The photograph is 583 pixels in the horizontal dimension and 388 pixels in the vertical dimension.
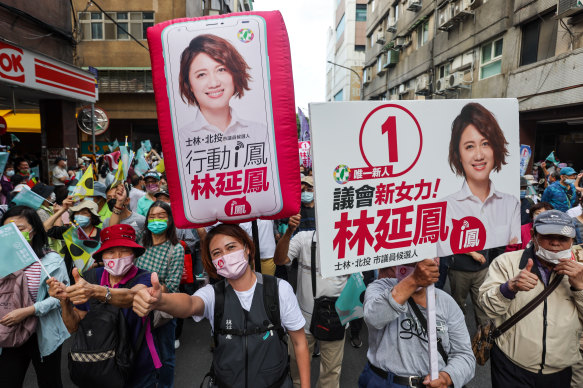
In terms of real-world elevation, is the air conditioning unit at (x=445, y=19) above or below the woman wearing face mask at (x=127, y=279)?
above

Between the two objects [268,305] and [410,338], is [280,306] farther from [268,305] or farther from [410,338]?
[410,338]

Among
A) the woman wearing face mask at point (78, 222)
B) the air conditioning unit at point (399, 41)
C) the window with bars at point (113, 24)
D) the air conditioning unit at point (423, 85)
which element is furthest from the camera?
the air conditioning unit at point (399, 41)

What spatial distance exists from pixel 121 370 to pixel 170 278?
103 cm

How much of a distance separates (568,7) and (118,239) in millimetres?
12180

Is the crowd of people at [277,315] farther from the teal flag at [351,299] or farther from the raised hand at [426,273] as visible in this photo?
the teal flag at [351,299]

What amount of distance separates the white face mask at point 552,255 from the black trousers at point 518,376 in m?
0.75

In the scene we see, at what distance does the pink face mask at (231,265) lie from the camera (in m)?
2.17

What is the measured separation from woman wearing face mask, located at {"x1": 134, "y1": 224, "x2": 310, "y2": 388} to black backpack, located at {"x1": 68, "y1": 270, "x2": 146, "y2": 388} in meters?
0.61

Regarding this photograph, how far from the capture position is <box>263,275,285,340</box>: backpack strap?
83.3 inches

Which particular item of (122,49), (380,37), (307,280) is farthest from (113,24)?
(307,280)

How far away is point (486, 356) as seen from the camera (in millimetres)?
2623

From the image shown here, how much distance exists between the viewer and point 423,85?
2020 centimetres

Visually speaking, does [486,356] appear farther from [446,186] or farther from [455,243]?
[446,186]

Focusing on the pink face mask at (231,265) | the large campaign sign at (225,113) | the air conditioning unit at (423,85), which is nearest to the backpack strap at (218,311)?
the pink face mask at (231,265)
